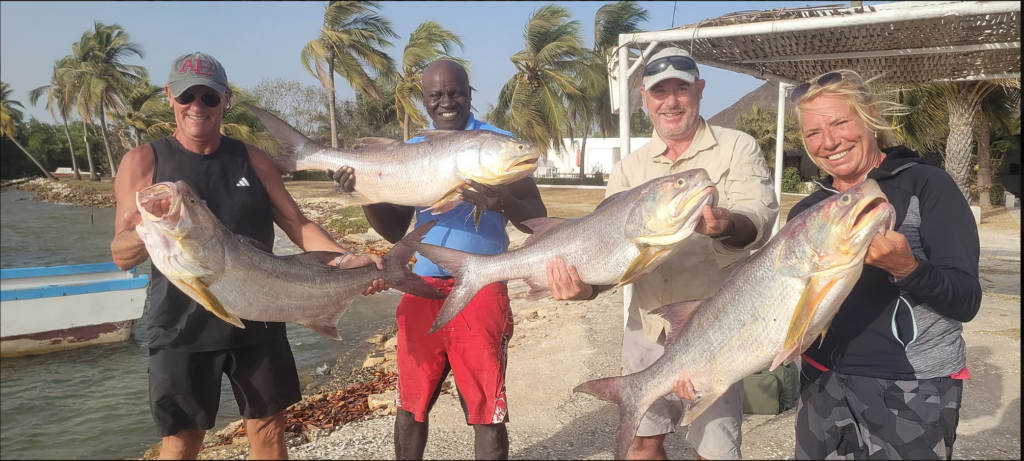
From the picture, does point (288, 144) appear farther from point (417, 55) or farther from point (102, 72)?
point (102, 72)

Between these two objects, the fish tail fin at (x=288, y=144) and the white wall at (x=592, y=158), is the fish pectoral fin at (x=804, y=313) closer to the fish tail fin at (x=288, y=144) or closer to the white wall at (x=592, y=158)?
the fish tail fin at (x=288, y=144)

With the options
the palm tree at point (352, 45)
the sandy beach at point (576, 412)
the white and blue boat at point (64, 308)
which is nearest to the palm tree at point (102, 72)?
the palm tree at point (352, 45)

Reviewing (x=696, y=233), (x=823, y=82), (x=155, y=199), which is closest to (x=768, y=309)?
(x=696, y=233)

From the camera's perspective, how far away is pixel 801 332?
2246 millimetres

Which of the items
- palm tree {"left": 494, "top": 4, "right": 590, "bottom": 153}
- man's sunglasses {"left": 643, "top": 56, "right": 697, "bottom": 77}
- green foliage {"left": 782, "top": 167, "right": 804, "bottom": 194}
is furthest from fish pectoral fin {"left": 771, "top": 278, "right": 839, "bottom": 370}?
green foliage {"left": 782, "top": 167, "right": 804, "bottom": 194}

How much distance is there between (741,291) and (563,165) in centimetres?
5432

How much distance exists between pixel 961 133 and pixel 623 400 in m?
21.0

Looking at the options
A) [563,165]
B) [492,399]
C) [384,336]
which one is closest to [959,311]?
[492,399]

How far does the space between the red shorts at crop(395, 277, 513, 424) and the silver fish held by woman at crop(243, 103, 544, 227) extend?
0.57 meters

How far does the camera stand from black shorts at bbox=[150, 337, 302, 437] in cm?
306

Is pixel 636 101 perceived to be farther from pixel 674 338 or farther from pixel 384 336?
pixel 384 336

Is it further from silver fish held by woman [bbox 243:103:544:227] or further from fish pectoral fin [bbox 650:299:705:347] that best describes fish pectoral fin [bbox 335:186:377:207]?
fish pectoral fin [bbox 650:299:705:347]

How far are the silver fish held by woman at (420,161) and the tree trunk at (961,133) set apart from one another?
19957 millimetres

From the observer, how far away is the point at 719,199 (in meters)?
3.04
